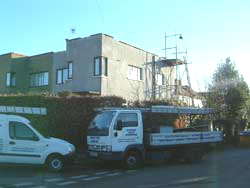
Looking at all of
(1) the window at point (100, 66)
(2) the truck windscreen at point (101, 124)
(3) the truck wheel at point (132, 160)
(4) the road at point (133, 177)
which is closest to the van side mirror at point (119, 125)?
(2) the truck windscreen at point (101, 124)

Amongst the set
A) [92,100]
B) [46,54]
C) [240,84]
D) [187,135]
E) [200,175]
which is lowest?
[200,175]

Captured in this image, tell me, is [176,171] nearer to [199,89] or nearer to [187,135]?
[187,135]

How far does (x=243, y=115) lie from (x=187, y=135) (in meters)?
16.4

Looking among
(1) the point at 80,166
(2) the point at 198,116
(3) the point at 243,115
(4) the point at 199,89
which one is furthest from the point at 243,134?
(1) the point at 80,166

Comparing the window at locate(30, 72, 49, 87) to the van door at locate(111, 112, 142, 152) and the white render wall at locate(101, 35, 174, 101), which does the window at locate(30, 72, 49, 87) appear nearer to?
the white render wall at locate(101, 35, 174, 101)

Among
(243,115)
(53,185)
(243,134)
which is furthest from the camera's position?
(243,115)

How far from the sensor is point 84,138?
18.3 metres

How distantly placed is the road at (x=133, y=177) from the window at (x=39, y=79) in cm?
2251

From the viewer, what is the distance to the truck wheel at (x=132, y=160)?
14.4 meters

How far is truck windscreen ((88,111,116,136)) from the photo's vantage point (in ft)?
46.9

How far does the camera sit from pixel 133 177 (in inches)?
485

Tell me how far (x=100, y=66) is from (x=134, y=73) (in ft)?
15.9

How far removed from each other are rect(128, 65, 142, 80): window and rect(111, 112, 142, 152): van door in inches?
694

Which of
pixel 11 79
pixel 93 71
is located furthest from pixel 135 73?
pixel 11 79
